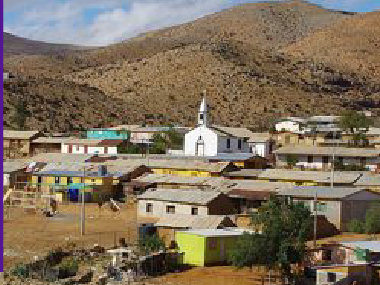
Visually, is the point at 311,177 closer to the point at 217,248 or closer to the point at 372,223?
the point at 372,223

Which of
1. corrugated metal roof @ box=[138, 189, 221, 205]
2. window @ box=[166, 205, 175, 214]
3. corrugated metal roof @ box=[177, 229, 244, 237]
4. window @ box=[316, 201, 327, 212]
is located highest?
corrugated metal roof @ box=[138, 189, 221, 205]

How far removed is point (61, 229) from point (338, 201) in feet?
36.9

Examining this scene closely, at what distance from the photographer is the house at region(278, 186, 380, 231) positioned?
3538 centimetres

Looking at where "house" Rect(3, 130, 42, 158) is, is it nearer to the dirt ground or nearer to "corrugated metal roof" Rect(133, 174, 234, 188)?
"corrugated metal roof" Rect(133, 174, 234, 188)

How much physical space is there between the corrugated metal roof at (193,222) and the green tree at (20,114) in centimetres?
4423

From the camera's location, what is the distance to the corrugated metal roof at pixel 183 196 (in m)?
38.0

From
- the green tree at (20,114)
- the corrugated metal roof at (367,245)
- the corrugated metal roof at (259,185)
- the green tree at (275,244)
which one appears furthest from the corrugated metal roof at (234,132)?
the green tree at (275,244)

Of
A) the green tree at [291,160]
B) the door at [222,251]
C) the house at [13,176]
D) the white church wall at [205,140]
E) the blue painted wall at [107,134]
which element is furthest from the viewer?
the blue painted wall at [107,134]

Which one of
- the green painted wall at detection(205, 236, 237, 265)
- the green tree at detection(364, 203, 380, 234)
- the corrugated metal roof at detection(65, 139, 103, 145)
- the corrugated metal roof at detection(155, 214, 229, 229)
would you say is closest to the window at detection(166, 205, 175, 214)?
the corrugated metal roof at detection(155, 214, 229, 229)

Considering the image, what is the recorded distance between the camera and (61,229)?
1412 inches

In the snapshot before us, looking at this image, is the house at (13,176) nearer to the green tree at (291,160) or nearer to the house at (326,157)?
the house at (326,157)

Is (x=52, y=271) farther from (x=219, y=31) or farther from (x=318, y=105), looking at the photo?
(x=219, y=31)

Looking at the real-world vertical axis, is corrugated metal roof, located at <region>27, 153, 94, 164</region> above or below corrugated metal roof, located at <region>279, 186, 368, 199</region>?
above

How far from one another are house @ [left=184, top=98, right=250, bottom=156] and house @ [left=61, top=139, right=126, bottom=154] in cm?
593
